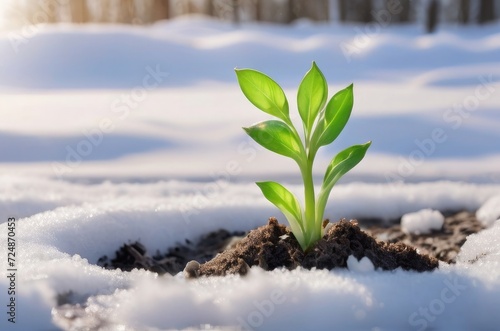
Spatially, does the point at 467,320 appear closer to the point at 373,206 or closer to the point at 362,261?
the point at 362,261

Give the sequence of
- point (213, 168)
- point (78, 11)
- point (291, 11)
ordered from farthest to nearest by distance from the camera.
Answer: point (78, 11), point (291, 11), point (213, 168)

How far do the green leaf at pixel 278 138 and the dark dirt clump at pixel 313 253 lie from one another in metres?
0.18

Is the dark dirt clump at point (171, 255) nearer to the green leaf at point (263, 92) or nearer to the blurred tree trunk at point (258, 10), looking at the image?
the green leaf at point (263, 92)

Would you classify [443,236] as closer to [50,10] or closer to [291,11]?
[291,11]

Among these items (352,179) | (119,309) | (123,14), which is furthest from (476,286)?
(123,14)

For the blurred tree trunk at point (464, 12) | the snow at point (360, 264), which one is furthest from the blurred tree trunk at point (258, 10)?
the snow at point (360, 264)

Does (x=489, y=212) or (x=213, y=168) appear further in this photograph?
(x=213, y=168)

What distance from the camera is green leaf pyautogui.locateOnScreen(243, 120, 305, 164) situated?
4.83 ft

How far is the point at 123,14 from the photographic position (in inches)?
487

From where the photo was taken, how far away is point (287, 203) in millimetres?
1510

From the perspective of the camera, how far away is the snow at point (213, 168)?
4.22 feet

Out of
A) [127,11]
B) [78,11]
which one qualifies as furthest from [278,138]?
[127,11]

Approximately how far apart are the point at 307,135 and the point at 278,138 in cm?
7

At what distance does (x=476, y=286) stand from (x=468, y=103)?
2.51 metres
